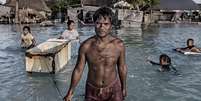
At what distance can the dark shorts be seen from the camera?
493cm

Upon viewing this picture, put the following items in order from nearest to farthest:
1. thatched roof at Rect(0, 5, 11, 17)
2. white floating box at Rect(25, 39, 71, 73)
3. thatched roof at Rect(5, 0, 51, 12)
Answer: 1. white floating box at Rect(25, 39, 71, 73)
2. thatched roof at Rect(0, 5, 11, 17)
3. thatched roof at Rect(5, 0, 51, 12)

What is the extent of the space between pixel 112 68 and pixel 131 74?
19.8ft

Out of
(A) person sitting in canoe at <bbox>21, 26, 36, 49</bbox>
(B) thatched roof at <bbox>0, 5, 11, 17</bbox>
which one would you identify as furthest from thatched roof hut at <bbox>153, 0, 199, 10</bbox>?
(A) person sitting in canoe at <bbox>21, 26, 36, 49</bbox>

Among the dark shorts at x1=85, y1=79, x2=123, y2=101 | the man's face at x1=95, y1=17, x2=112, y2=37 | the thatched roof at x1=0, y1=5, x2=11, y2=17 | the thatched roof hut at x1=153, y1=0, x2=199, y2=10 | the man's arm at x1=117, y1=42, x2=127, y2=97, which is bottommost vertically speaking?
the dark shorts at x1=85, y1=79, x2=123, y2=101

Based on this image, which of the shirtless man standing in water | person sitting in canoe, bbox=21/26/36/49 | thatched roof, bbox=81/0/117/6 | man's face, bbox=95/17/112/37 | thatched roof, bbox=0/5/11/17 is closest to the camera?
man's face, bbox=95/17/112/37

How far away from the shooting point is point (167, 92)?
9047 millimetres

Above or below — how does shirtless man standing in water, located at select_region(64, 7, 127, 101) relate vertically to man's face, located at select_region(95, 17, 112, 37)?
below

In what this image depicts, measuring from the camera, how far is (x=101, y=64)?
16.2ft

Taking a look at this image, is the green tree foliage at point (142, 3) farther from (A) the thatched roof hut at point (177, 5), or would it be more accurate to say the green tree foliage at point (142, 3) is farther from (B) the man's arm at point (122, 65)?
(B) the man's arm at point (122, 65)

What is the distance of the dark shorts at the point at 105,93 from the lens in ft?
16.2

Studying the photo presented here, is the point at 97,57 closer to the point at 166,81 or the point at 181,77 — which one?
the point at 166,81

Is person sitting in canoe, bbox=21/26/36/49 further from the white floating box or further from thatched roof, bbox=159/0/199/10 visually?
thatched roof, bbox=159/0/199/10

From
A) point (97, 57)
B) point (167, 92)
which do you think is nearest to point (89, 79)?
point (97, 57)

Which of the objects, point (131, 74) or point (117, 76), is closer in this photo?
point (117, 76)
